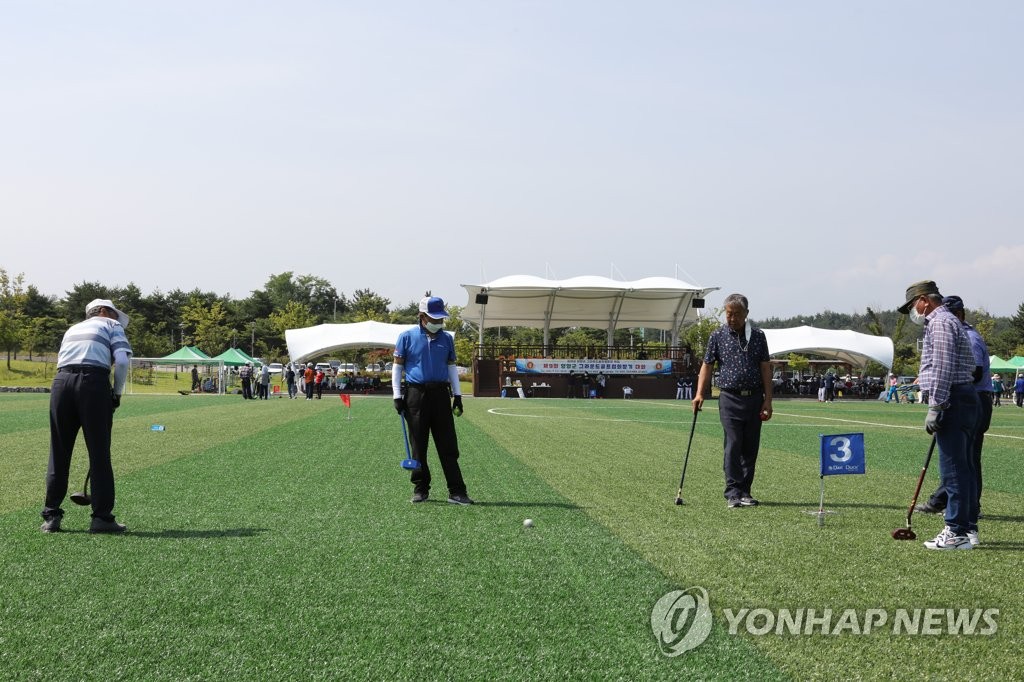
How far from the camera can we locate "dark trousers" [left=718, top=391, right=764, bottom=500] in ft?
28.9

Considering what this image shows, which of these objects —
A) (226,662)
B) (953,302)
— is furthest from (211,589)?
(953,302)

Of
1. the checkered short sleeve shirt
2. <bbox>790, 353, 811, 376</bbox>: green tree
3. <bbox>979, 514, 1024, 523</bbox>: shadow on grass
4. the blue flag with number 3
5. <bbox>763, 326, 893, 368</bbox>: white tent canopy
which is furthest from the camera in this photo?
<bbox>790, 353, 811, 376</bbox>: green tree

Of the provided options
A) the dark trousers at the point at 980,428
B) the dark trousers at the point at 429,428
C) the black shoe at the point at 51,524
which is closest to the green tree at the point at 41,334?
the dark trousers at the point at 429,428

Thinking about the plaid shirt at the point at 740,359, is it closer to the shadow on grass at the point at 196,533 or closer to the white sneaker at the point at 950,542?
the white sneaker at the point at 950,542

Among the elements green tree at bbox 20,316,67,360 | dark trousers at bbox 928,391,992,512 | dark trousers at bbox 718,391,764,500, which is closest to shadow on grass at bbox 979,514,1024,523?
dark trousers at bbox 928,391,992,512

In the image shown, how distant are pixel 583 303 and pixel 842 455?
170 feet

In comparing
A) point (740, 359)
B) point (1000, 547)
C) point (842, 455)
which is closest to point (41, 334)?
point (740, 359)

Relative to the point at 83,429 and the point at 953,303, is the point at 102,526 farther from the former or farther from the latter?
the point at 953,303

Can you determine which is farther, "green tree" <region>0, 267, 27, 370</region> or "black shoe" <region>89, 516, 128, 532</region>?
"green tree" <region>0, 267, 27, 370</region>

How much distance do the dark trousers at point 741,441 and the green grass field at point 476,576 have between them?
0.98 feet

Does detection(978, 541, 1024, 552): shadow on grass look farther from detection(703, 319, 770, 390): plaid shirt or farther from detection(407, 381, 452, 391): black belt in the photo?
detection(407, 381, 452, 391): black belt

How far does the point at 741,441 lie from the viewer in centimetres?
889

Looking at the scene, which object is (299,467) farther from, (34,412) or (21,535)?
(34,412)

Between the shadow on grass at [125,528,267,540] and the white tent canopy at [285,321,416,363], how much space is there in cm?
4999
